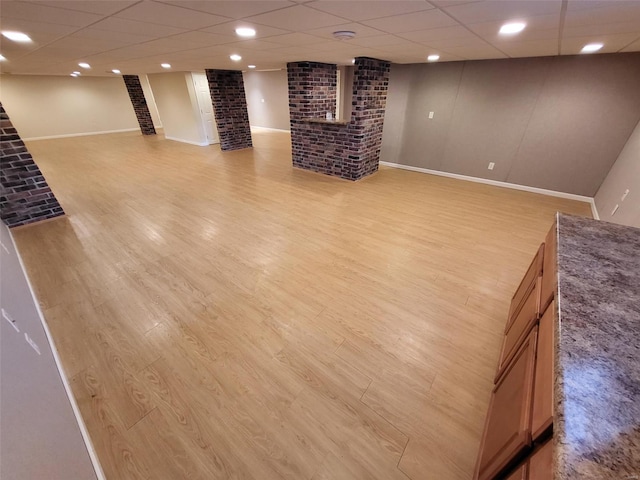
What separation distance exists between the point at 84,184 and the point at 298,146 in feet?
13.5

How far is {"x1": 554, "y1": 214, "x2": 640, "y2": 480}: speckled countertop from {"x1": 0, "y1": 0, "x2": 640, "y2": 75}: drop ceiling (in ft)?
5.06

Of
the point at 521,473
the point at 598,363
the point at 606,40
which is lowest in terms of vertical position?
the point at 521,473

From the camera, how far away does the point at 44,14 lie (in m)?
1.79

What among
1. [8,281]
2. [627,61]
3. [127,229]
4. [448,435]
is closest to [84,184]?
[127,229]

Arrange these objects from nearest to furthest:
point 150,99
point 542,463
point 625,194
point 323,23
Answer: point 542,463
point 323,23
point 625,194
point 150,99

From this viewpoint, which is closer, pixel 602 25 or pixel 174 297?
pixel 602 25

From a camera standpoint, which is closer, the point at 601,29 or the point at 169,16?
the point at 169,16

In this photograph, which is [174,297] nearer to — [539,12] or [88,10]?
[88,10]

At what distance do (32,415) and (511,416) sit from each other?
5.95ft

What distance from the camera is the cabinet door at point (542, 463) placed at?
0.61 metres

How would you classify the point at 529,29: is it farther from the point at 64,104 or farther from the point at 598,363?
the point at 64,104

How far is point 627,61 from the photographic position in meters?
3.45

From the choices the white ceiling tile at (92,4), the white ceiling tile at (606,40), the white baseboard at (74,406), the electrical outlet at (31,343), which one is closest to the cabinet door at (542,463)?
the white baseboard at (74,406)

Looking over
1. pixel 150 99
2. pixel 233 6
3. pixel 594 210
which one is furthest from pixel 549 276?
pixel 150 99
